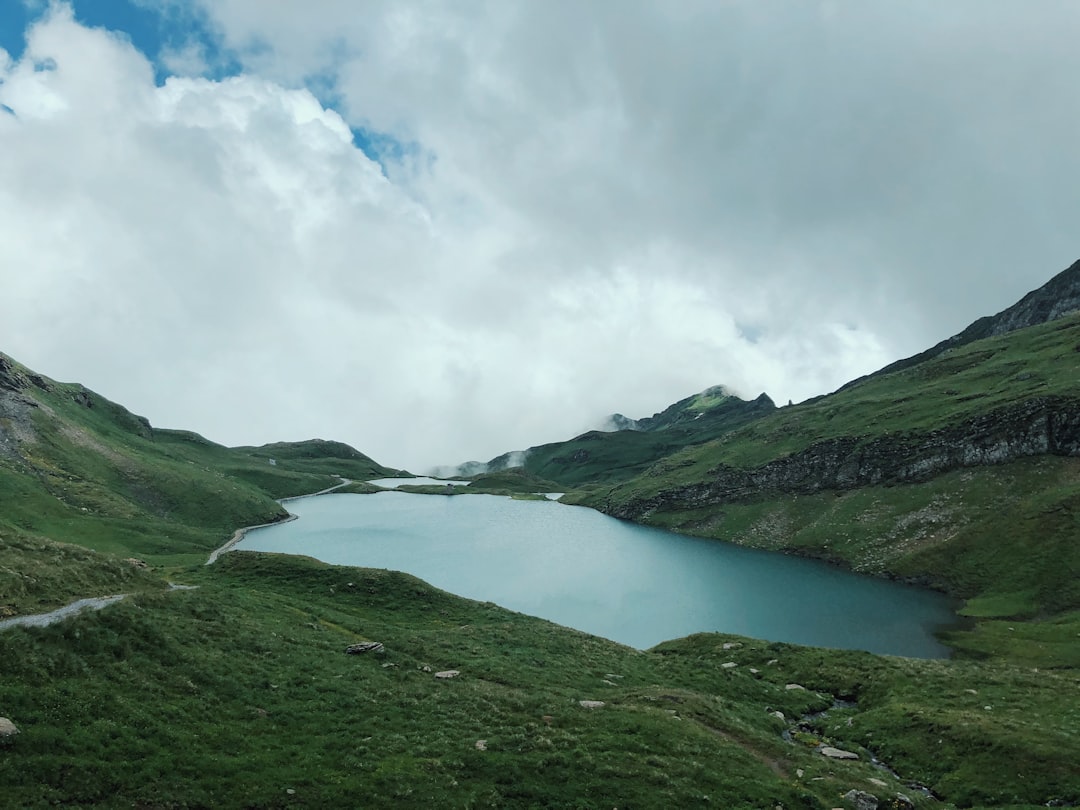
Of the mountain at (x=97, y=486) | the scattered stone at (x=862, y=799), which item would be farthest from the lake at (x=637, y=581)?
the scattered stone at (x=862, y=799)

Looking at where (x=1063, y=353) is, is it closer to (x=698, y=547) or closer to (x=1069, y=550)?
(x=1069, y=550)

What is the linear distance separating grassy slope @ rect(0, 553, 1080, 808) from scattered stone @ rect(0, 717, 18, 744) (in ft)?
0.97

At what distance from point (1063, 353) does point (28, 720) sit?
218 metres

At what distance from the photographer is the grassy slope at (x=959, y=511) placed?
92688mm

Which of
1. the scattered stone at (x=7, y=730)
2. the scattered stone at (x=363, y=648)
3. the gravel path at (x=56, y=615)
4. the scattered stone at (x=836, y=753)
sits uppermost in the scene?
the gravel path at (x=56, y=615)

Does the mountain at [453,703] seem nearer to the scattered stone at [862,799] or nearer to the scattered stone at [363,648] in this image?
the scattered stone at [862,799]

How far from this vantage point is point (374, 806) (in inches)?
819

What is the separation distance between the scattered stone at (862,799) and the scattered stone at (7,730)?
32803mm

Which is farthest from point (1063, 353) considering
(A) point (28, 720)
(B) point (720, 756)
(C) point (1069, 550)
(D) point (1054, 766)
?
(A) point (28, 720)

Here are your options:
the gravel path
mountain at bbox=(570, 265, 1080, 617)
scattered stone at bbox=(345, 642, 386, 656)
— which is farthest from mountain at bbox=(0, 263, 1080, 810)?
mountain at bbox=(570, 265, 1080, 617)

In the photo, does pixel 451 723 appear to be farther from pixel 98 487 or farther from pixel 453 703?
pixel 98 487

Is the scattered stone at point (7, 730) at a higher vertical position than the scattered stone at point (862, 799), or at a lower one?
higher

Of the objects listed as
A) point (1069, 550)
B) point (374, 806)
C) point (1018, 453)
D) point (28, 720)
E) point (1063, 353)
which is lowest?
point (374, 806)

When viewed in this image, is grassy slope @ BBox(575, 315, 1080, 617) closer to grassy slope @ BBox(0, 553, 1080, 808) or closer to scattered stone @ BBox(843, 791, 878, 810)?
grassy slope @ BBox(0, 553, 1080, 808)
